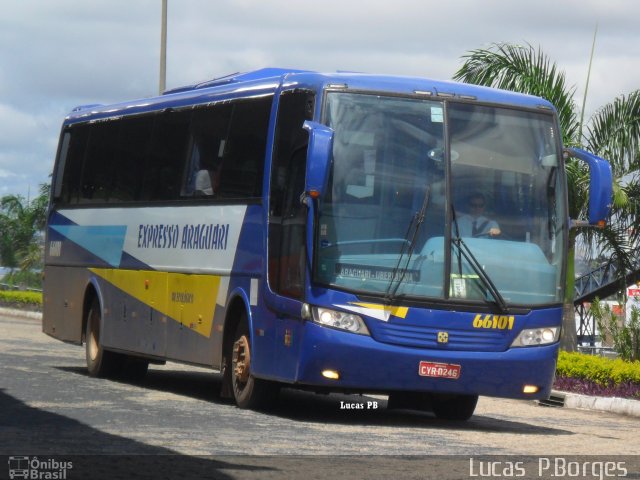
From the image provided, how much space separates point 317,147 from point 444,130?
1.70 meters

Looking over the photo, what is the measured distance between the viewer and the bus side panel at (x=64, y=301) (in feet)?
68.0

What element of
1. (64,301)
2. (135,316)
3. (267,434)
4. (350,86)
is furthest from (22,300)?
(267,434)

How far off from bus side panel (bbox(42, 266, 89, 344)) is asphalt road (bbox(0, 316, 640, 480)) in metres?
1.23

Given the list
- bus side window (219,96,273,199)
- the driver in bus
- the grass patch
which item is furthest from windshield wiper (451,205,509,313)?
the grass patch

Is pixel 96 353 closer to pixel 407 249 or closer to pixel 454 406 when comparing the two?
pixel 454 406

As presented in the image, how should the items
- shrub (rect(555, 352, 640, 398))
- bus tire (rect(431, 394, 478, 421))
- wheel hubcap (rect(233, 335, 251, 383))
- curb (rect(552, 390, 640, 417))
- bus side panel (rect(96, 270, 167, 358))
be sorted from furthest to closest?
shrub (rect(555, 352, 640, 398))
curb (rect(552, 390, 640, 417))
bus side panel (rect(96, 270, 167, 358))
bus tire (rect(431, 394, 478, 421))
wheel hubcap (rect(233, 335, 251, 383))

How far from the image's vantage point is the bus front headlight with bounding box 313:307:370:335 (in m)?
13.8

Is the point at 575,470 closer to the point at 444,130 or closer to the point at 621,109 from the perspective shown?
the point at 444,130

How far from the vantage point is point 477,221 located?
47.0 feet

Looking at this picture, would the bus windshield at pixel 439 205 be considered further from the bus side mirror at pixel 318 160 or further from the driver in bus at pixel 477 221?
the bus side mirror at pixel 318 160

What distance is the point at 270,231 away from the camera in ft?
48.7

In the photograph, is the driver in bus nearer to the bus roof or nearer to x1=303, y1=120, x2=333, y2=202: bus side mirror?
the bus roof

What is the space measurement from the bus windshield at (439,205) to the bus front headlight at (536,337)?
0.93ft

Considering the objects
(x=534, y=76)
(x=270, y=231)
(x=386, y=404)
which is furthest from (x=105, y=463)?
(x=534, y=76)
